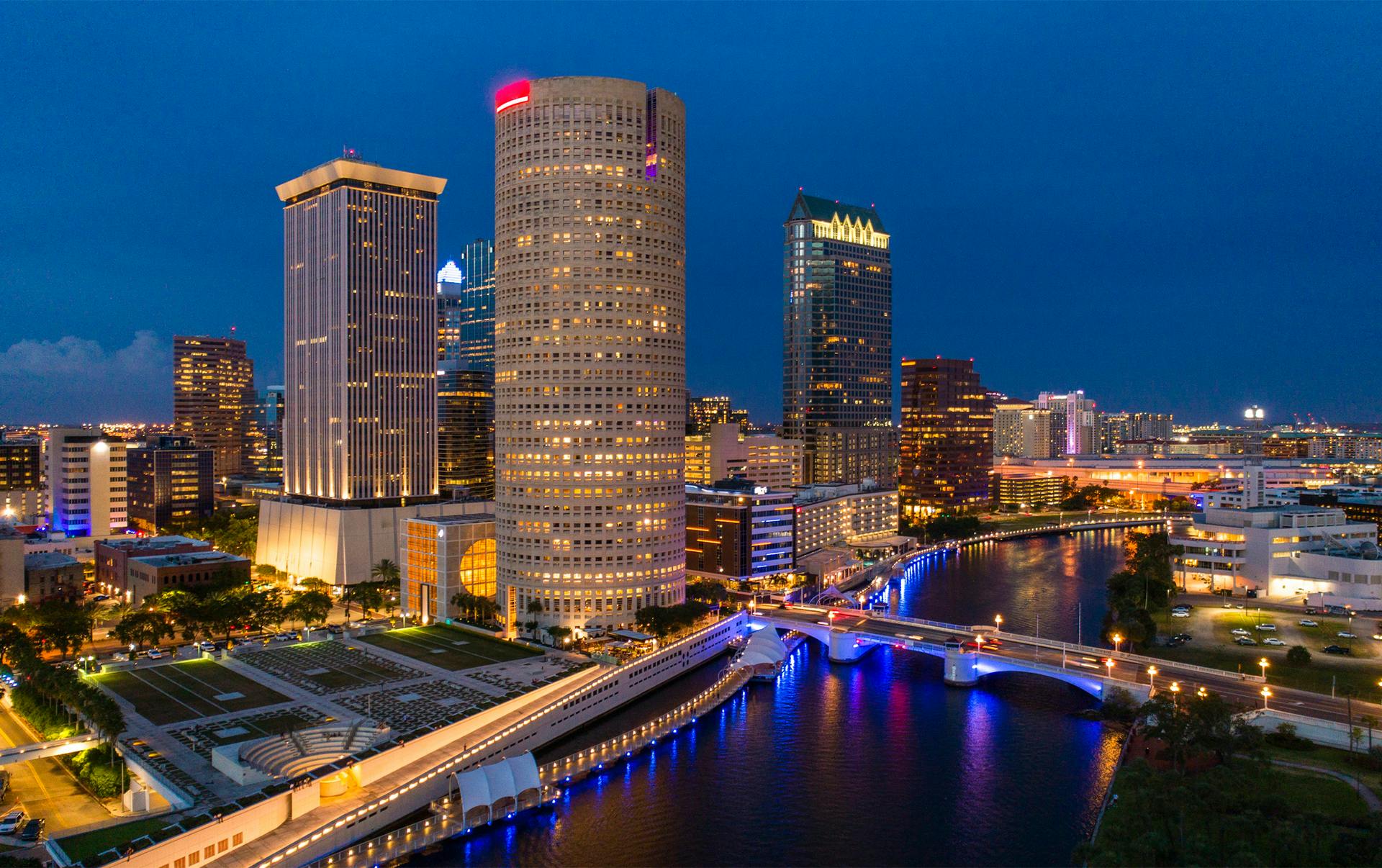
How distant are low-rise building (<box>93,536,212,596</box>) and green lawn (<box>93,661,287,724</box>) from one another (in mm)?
44526

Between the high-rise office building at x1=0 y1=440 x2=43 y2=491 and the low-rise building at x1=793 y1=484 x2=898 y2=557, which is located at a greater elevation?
the high-rise office building at x1=0 y1=440 x2=43 y2=491

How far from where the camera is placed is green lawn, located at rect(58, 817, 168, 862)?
5094cm

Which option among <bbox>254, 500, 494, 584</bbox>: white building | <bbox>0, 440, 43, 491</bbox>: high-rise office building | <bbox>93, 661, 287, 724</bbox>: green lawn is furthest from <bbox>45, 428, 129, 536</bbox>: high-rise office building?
<bbox>93, 661, 287, 724</bbox>: green lawn

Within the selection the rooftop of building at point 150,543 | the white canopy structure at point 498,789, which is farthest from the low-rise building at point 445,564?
the white canopy structure at point 498,789

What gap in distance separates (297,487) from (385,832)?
123 m

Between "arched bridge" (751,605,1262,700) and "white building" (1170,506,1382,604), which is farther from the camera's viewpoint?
"white building" (1170,506,1382,604)

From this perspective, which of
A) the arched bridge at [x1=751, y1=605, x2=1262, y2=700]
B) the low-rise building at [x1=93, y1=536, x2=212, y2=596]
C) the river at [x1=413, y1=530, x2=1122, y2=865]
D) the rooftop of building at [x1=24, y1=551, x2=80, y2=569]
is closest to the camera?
the river at [x1=413, y1=530, x2=1122, y2=865]

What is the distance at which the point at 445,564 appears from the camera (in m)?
116

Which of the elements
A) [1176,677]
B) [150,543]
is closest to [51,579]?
[150,543]

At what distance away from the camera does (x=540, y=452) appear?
10994cm

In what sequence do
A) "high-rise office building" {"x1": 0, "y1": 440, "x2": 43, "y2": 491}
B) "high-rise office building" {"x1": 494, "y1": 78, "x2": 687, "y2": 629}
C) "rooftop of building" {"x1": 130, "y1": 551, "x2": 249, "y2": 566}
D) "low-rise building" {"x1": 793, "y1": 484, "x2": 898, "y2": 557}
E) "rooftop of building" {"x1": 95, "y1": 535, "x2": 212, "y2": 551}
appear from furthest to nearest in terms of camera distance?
1. "high-rise office building" {"x1": 0, "y1": 440, "x2": 43, "y2": 491}
2. "low-rise building" {"x1": 793, "y1": 484, "x2": 898, "y2": 557}
3. "rooftop of building" {"x1": 95, "y1": 535, "x2": 212, "y2": 551}
4. "rooftop of building" {"x1": 130, "y1": 551, "x2": 249, "y2": 566}
5. "high-rise office building" {"x1": 494, "y1": 78, "x2": 687, "y2": 629}

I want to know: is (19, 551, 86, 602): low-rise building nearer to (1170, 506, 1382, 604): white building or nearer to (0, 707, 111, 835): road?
(0, 707, 111, 835): road

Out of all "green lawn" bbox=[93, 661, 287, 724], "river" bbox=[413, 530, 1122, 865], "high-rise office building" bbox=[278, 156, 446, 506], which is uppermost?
"high-rise office building" bbox=[278, 156, 446, 506]

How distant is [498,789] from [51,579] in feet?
279
